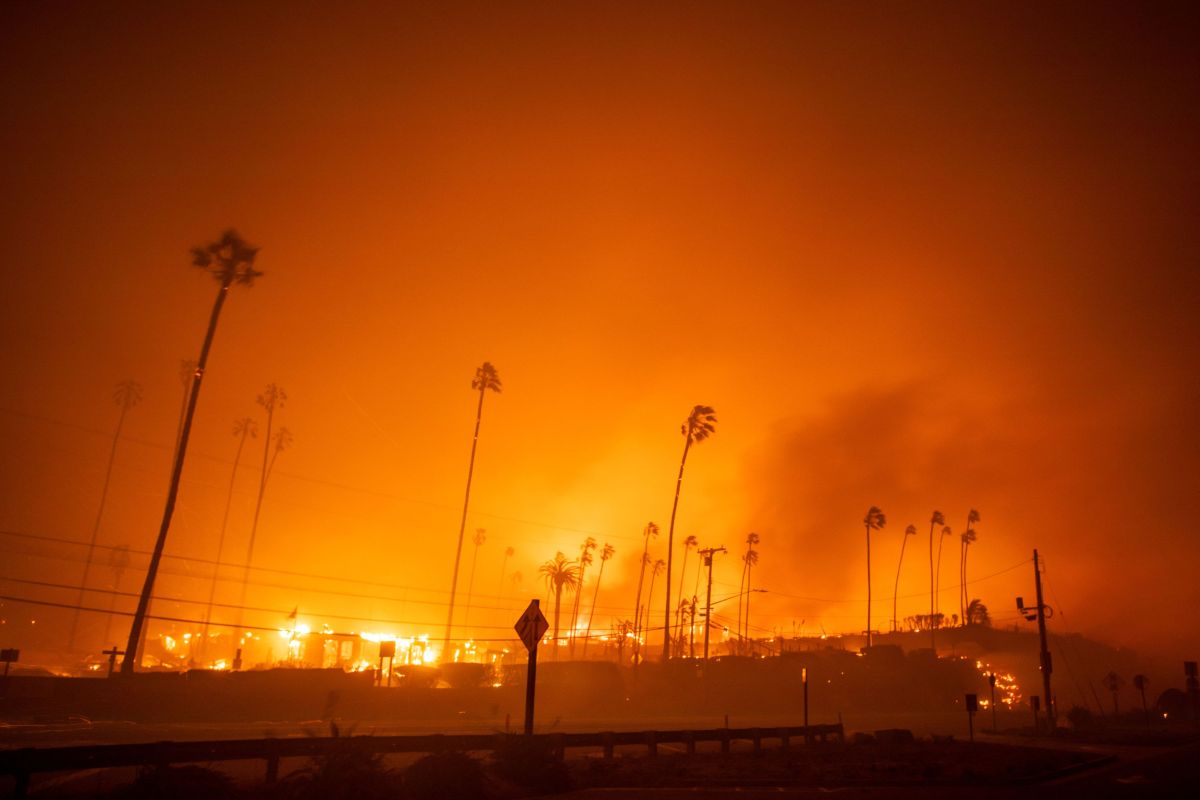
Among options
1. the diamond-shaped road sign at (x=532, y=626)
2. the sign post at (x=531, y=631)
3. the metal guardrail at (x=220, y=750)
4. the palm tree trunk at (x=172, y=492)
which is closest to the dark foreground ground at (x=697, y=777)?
the metal guardrail at (x=220, y=750)

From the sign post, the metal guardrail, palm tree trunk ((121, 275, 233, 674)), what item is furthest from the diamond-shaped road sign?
palm tree trunk ((121, 275, 233, 674))

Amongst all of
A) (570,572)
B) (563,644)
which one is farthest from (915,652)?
(563,644)

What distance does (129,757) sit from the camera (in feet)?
41.0

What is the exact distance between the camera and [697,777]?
18.1 metres

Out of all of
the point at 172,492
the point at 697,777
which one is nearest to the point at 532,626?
the point at 697,777

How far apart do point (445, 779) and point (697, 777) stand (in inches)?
278

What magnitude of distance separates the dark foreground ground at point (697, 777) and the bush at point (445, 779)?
0.02m

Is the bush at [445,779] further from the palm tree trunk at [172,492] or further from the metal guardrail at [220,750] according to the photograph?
the palm tree trunk at [172,492]

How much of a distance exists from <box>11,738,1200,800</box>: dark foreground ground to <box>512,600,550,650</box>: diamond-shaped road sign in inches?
97.4

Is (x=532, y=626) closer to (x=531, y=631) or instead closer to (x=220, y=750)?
(x=531, y=631)

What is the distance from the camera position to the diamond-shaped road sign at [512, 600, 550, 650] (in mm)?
16906

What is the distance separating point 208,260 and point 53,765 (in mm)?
41863

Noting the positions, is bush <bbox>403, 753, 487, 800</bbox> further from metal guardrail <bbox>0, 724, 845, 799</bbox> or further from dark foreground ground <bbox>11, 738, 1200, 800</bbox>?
metal guardrail <bbox>0, 724, 845, 799</bbox>

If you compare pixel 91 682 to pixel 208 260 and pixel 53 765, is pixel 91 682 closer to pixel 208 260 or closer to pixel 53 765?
pixel 208 260
